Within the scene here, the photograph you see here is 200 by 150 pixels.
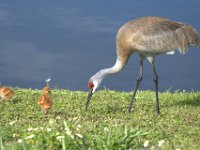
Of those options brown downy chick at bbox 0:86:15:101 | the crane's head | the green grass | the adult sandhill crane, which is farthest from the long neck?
brown downy chick at bbox 0:86:15:101

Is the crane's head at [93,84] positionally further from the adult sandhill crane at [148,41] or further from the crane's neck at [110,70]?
the crane's neck at [110,70]

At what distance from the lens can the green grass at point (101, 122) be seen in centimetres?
845

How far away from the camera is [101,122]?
1133 cm

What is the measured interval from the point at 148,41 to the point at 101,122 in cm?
224

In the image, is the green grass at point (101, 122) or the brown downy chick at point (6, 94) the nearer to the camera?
the green grass at point (101, 122)

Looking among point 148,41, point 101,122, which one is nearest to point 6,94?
point 101,122

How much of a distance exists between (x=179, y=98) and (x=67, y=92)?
2.87m

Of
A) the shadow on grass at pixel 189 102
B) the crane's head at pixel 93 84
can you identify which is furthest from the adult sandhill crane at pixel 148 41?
the shadow on grass at pixel 189 102

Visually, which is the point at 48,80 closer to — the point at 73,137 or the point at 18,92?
the point at 18,92

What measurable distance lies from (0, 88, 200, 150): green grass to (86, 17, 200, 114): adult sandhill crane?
589mm

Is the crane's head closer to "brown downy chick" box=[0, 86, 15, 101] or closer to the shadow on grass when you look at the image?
"brown downy chick" box=[0, 86, 15, 101]

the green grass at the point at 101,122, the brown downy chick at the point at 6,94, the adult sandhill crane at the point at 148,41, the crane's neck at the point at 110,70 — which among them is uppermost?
the adult sandhill crane at the point at 148,41

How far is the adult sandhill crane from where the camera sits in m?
12.5

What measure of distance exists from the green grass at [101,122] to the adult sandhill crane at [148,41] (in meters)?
0.59
